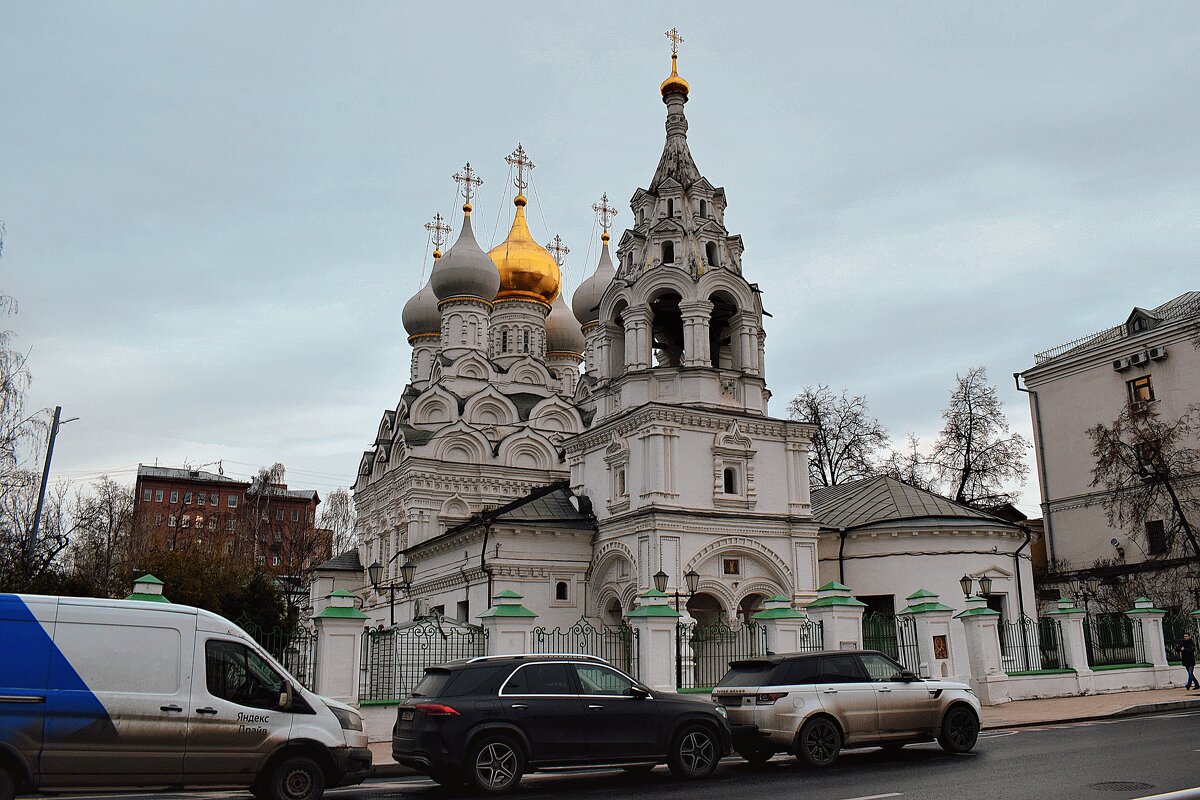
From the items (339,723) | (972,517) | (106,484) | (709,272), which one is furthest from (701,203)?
(106,484)

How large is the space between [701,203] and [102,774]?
2425 centimetres

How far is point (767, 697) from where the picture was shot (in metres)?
11.4

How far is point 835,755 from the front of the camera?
11.4 metres

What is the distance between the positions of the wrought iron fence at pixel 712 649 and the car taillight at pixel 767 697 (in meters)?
5.59

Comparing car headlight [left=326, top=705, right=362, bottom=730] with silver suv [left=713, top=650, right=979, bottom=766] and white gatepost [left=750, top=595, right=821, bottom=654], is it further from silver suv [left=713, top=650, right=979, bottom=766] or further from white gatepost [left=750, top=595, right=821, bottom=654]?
white gatepost [left=750, top=595, right=821, bottom=654]

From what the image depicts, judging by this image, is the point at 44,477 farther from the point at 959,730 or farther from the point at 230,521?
the point at 230,521

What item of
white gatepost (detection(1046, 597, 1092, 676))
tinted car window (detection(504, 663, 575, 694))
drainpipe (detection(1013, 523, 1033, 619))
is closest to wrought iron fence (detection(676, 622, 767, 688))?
white gatepost (detection(1046, 597, 1092, 676))

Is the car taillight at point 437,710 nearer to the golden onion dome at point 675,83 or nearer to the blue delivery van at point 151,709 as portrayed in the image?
the blue delivery van at point 151,709

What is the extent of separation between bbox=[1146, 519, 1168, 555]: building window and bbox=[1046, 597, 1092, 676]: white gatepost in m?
17.8

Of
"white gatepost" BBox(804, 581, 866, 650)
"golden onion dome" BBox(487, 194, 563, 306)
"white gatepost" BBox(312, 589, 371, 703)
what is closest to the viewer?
"white gatepost" BBox(312, 589, 371, 703)

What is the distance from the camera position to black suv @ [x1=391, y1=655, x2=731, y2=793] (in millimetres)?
9594

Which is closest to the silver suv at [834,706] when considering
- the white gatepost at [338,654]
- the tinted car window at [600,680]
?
the tinted car window at [600,680]

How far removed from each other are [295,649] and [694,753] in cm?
651

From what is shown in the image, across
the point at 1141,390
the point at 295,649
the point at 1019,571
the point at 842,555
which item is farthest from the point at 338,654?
the point at 1141,390
